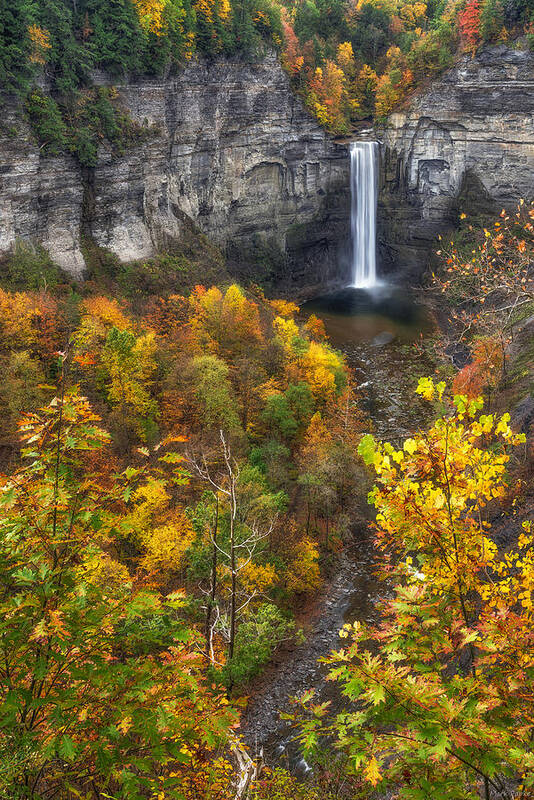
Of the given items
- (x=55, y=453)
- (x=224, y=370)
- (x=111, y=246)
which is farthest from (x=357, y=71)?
(x=55, y=453)

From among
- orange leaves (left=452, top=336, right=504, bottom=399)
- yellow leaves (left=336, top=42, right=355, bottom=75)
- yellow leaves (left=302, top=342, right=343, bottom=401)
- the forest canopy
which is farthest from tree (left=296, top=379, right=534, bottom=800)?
yellow leaves (left=336, top=42, right=355, bottom=75)

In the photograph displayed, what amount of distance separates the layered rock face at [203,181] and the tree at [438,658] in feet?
130

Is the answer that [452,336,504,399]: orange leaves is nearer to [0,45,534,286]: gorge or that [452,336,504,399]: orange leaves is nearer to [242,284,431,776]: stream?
[242,284,431,776]: stream

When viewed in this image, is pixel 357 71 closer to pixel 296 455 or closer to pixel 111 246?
pixel 111 246

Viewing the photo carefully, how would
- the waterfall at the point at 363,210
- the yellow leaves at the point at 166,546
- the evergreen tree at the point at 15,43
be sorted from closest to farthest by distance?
the yellow leaves at the point at 166,546
the evergreen tree at the point at 15,43
the waterfall at the point at 363,210

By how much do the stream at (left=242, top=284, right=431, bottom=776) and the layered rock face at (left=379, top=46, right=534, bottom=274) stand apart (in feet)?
28.4

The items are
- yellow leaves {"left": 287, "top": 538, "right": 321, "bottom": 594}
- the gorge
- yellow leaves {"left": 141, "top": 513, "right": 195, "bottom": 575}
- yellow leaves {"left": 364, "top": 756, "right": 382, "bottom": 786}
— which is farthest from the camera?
the gorge

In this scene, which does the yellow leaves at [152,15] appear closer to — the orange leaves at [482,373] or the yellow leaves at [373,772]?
the orange leaves at [482,373]

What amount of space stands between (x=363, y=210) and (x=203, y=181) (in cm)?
2241

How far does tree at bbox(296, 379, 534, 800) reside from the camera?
3.94 meters

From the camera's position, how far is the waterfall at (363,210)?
6462 cm

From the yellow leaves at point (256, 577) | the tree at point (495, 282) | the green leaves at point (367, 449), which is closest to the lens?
the green leaves at point (367, 449)

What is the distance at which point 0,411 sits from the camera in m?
25.1

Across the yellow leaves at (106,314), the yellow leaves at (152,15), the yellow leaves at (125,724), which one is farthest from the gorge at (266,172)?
the yellow leaves at (125,724)
